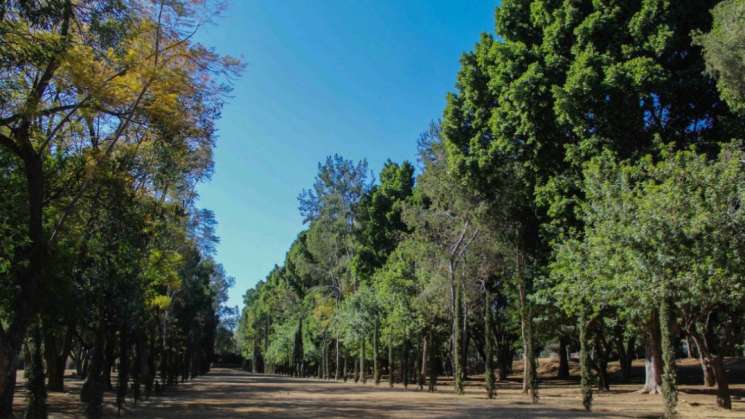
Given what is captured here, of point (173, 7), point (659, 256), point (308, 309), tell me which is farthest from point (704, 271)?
point (308, 309)

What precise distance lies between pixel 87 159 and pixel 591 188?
15.4 m

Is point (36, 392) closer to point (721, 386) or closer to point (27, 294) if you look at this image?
point (27, 294)

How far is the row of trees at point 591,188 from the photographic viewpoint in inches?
647

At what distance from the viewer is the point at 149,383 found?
88.9 ft

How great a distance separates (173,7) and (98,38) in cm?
178

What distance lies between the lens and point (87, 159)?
45.3ft

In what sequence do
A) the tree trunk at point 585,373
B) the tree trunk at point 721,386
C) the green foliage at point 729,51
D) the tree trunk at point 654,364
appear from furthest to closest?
the tree trunk at point 654,364, the tree trunk at point 585,373, the tree trunk at point 721,386, the green foliage at point 729,51

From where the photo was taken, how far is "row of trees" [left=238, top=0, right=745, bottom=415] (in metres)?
16.4

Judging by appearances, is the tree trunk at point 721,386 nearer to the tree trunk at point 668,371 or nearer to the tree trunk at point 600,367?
the tree trunk at point 668,371

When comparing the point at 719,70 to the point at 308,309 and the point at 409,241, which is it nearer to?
the point at 409,241

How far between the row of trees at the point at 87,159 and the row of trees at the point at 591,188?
1257 cm

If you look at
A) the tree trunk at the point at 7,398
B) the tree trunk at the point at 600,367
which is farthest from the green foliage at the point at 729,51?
the tree trunk at the point at 7,398

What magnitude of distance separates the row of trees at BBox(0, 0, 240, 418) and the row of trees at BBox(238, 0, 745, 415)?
41.2 feet

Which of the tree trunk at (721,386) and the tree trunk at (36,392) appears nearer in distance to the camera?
the tree trunk at (36,392)
